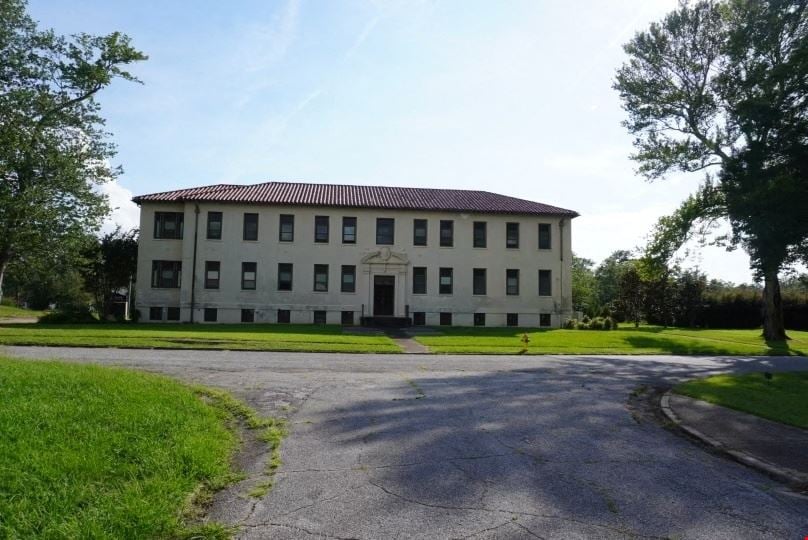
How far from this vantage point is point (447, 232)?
39.1 metres

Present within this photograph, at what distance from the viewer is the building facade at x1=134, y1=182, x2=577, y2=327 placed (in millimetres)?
36906

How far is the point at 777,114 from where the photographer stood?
1867 cm

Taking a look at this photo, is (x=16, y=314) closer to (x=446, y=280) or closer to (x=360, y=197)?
(x=360, y=197)

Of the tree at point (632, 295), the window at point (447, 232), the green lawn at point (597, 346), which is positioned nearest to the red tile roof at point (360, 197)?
the window at point (447, 232)

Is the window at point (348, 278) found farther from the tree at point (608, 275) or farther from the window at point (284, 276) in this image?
the tree at point (608, 275)

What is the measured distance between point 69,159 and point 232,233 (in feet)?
33.6

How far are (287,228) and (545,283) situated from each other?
18579mm

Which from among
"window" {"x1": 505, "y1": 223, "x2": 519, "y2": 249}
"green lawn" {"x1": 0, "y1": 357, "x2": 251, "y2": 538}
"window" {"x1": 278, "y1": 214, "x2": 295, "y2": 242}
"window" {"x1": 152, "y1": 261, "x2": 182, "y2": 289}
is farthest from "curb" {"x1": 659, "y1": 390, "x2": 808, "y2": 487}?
"window" {"x1": 152, "y1": 261, "x2": 182, "y2": 289}

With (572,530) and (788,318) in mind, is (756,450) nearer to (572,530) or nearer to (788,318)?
(572,530)

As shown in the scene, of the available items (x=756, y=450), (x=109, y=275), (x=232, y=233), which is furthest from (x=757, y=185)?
(x=109, y=275)

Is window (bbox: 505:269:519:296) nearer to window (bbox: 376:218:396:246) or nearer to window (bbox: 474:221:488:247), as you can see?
window (bbox: 474:221:488:247)

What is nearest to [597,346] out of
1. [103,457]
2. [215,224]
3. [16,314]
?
[103,457]

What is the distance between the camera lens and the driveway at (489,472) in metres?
4.20

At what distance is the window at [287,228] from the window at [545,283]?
58.1 ft
